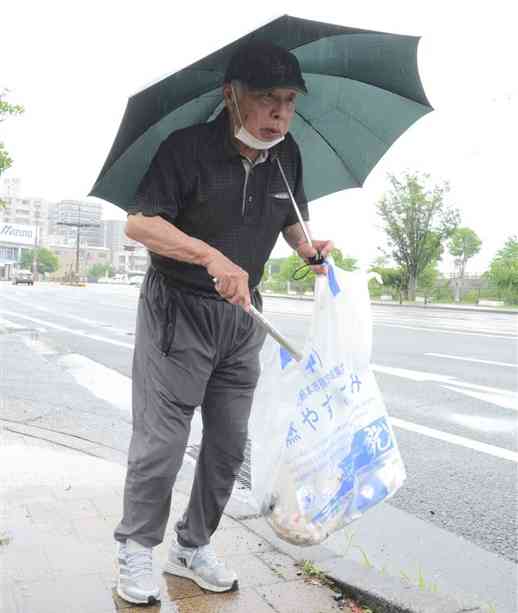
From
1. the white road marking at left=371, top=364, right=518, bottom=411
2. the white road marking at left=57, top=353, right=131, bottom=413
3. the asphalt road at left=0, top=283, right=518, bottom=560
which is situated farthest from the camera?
the white road marking at left=371, top=364, right=518, bottom=411

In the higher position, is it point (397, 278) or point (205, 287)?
point (397, 278)

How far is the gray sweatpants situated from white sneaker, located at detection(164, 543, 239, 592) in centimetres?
22

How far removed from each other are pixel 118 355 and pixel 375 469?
8656 millimetres

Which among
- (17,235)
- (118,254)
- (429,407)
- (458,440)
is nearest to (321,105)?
(458,440)

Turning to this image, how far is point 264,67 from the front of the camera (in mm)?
2195

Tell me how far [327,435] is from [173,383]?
0.57 meters

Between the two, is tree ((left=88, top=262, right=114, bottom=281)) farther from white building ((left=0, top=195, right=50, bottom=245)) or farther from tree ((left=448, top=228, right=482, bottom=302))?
tree ((left=448, top=228, right=482, bottom=302))

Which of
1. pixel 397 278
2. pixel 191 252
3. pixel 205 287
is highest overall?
pixel 397 278

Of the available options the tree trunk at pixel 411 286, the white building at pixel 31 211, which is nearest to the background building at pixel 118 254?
the white building at pixel 31 211

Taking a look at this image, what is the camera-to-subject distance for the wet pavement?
2383 millimetres

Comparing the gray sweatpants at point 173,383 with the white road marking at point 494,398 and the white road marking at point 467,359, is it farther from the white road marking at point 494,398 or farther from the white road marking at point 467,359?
the white road marking at point 467,359

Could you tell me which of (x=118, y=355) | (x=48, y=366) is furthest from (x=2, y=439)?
(x=118, y=355)

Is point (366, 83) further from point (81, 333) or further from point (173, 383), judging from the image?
point (81, 333)

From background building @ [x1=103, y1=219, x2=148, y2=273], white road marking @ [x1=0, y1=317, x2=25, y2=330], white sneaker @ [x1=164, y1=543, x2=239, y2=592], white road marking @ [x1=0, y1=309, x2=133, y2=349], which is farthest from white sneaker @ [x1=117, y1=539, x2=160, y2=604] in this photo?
background building @ [x1=103, y1=219, x2=148, y2=273]
